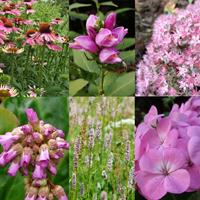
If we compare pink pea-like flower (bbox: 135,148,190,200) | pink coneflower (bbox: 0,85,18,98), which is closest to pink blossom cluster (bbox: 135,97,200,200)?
pink pea-like flower (bbox: 135,148,190,200)

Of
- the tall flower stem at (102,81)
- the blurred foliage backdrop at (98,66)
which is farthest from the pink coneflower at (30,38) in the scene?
the tall flower stem at (102,81)

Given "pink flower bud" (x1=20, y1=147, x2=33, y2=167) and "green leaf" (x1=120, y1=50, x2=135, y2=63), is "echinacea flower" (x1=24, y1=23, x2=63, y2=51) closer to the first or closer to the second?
"green leaf" (x1=120, y1=50, x2=135, y2=63)

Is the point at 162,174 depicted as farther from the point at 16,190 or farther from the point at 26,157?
the point at 16,190

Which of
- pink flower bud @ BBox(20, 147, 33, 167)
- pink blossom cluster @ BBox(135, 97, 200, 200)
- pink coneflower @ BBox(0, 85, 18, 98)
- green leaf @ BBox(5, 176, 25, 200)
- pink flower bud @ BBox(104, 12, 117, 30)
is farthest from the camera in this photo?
pink coneflower @ BBox(0, 85, 18, 98)

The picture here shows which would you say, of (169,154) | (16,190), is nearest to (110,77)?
(16,190)

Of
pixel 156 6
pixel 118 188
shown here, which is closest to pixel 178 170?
pixel 118 188

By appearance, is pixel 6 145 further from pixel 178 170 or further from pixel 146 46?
pixel 146 46

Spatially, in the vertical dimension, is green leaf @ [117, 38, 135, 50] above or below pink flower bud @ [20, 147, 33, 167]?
above
